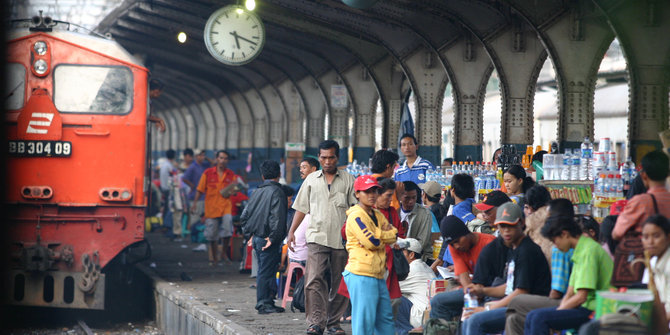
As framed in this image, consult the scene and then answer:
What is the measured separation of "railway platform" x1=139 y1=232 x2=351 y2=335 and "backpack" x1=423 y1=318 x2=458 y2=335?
243 cm

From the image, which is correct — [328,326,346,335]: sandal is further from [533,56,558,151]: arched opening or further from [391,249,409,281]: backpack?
[533,56,558,151]: arched opening

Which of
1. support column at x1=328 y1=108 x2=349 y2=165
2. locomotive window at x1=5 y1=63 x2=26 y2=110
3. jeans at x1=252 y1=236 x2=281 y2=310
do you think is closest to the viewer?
jeans at x1=252 y1=236 x2=281 y2=310

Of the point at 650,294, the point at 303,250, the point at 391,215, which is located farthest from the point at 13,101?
the point at 650,294

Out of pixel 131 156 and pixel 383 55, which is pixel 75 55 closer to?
pixel 131 156

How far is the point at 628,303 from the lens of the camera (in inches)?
219

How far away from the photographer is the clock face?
640 inches

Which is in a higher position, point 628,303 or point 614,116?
point 614,116

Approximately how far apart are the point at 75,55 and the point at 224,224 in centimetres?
447

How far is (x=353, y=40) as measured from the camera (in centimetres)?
1983

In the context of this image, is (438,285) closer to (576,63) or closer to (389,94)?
(576,63)

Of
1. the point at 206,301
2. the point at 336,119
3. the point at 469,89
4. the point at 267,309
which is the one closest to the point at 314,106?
the point at 336,119

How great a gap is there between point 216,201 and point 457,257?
8892 mm

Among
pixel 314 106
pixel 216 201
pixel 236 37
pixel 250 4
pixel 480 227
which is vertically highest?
pixel 250 4

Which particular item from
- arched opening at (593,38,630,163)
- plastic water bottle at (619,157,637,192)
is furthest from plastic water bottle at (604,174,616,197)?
arched opening at (593,38,630,163)
